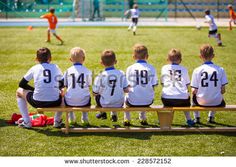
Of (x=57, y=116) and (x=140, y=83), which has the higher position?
(x=140, y=83)

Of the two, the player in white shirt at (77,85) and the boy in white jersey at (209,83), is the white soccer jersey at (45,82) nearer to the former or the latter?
the player in white shirt at (77,85)

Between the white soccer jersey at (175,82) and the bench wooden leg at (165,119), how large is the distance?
1.01ft

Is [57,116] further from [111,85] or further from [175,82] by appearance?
[175,82]

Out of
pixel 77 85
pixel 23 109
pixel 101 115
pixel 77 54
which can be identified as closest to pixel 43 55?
pixel 77 54

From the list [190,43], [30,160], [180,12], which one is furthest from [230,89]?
[180,12]

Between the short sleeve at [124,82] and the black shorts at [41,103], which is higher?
the short sleeve at [124,82]

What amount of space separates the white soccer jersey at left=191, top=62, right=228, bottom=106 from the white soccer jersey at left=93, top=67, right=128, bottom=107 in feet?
4.19

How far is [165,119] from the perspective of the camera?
714 cm

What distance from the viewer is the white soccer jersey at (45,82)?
7203 millimetres

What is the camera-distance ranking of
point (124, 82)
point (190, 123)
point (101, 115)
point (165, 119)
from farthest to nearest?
point (101, 115) → point (190, 123) → point (124, 82) → point (165, 119)

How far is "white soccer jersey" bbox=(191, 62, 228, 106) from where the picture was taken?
722 cm

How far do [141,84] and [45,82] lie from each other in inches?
64.0

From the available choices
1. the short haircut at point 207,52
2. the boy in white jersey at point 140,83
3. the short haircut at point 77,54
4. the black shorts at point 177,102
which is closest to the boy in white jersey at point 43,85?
the short haircut at point 77,54

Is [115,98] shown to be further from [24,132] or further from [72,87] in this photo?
[24,132]
